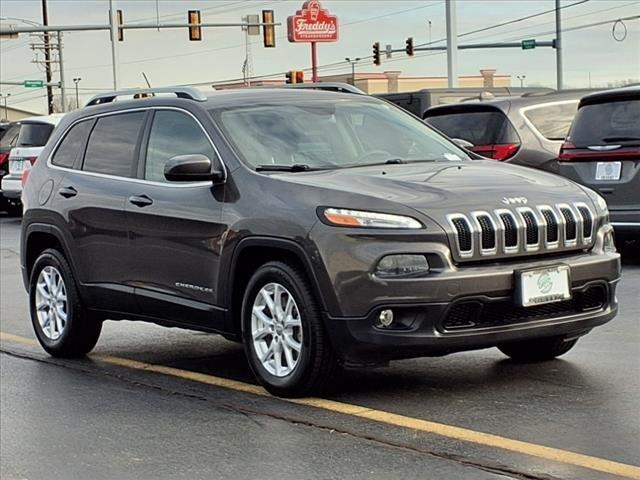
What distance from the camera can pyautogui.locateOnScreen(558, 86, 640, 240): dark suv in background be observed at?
465 inches

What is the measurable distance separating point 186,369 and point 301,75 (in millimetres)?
36343

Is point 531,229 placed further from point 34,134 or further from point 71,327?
point 34,134

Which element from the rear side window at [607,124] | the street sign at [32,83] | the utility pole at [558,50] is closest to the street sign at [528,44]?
the utility pole at [558,50]

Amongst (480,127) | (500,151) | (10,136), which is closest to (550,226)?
(500,151)

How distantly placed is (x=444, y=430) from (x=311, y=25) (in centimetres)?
4528

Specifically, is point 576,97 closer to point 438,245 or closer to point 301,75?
point 438,245

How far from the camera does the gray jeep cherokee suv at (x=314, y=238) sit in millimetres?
6277

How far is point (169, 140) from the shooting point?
7.80 meters

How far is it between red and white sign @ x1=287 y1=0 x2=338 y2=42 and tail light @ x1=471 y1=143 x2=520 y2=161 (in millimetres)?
35901

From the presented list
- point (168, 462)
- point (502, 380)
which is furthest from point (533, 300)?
point (168, 462)

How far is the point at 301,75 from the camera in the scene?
4366 centimetres

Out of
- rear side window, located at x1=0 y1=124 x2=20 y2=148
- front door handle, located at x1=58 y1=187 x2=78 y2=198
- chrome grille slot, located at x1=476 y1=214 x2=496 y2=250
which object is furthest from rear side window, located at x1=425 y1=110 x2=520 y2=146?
rear side window, located at x1=0 y1=124 x2=20 y2=148

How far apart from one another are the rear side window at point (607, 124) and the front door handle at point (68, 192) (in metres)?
5.71

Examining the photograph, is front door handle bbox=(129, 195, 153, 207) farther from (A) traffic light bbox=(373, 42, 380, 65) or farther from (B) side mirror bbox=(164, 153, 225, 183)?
(A) traffic light bbox=(373, 42, 380, 65)
